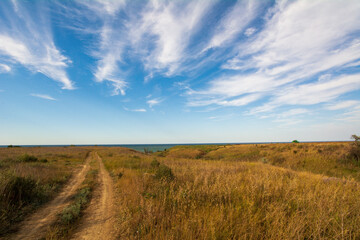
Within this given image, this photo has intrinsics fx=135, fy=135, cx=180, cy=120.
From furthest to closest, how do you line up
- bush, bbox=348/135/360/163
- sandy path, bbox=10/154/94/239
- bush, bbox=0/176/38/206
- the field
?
bush, bbox=348/135/360/163 → bush, bbox=0/176/38/206 → sandy path, bbox=10/154/94/239 → the field

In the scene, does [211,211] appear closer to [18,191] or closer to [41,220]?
[41,220]

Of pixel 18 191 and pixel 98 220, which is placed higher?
pixel 18 191

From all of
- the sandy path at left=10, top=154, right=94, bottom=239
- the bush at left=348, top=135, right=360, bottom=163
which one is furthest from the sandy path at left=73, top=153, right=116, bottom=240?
the bush at left=348, top=135, right=360, bottom=163

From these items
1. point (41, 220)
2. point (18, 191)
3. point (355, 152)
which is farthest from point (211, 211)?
point (355, 152)

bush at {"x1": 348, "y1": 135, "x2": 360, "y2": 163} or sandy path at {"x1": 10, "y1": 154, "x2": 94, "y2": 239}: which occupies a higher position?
bush at {"x1": 348, "y1": 135, "x2": 360, "y2": 163}

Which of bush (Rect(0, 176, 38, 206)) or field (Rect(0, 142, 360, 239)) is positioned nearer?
field (Rect(0, 142, 360, 239))

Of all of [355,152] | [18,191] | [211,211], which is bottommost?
[18,191]

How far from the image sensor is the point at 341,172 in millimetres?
11914

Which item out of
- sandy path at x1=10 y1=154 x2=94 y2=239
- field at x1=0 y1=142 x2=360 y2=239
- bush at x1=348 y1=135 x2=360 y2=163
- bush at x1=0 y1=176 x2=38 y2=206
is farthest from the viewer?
bush at x1=348 y1=135 x2=360 y2=163

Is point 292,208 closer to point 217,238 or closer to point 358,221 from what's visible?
point 358,221

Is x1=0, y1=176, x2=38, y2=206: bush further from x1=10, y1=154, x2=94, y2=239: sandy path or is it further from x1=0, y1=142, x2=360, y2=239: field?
x1=10, y1=154, x2=94, y2=239: sandy path

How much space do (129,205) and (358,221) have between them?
21.5ft

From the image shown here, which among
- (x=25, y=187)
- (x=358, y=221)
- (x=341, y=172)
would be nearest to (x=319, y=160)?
(x=341, y=172)

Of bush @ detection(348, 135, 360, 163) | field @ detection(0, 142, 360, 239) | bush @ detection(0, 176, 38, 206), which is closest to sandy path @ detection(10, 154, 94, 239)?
field @ detection(0, 142, 360, 239)
